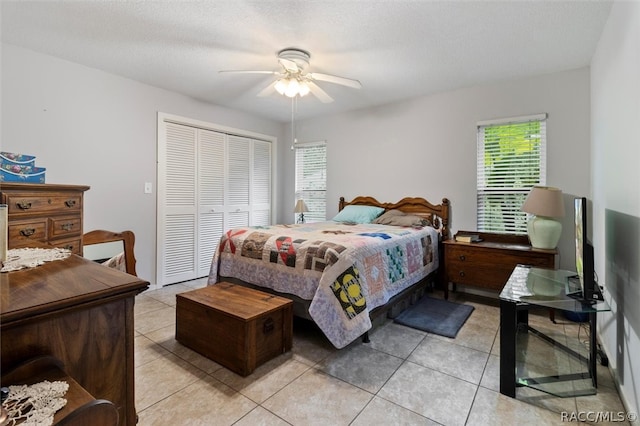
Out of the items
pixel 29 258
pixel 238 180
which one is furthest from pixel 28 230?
pixel 238 180

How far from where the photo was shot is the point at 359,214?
4086mm

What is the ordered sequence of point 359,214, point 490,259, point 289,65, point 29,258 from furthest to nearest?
point 359,214 < point 490,259 < point 289,65 < point 29,258

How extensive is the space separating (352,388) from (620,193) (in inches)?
78.2

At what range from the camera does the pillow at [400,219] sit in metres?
3.65

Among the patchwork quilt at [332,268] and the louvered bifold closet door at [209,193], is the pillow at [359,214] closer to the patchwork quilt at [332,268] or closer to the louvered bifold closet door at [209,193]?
the patchwork quilt at [332,268]

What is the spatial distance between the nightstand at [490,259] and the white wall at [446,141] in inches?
14.9

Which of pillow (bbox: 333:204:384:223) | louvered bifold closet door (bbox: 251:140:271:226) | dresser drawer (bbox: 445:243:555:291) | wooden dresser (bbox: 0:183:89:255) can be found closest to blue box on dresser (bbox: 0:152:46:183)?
wooden dresser (bbox: 0:183:89:255)

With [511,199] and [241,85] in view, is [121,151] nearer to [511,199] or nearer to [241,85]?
[241,85]

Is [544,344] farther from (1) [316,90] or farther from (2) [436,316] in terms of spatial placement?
(1) [316,90]

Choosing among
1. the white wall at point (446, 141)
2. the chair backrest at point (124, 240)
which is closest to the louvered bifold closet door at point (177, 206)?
the chair backrest at point (124, 240)

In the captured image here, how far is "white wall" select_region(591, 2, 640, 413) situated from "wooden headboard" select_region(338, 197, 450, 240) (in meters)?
1.42

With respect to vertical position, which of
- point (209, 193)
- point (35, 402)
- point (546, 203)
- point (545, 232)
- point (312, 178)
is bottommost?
point (35, 402)

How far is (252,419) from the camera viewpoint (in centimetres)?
156

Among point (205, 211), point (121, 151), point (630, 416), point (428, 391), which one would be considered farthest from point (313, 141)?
point (630, 416)
